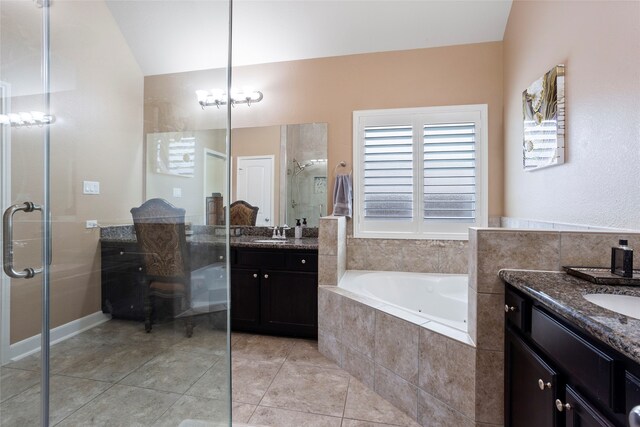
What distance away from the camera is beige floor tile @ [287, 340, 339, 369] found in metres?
2.23

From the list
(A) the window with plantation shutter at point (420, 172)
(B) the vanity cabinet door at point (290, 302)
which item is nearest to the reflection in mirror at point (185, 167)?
(B) the vanity cabinet door at point (290, 302)

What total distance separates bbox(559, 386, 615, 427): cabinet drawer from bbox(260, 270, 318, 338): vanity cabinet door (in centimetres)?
183

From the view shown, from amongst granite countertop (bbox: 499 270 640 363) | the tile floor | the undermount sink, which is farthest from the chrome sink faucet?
the undermount sink

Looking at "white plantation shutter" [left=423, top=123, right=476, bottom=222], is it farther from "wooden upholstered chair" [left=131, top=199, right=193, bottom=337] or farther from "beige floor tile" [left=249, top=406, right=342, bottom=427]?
"wooden upholstered chair" [left=131, top=199, right=193, bottom=337]

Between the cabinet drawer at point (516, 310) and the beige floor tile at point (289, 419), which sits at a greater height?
the cabinet drawer at point (516, 310)

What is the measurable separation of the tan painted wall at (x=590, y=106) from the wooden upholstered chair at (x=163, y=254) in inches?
101

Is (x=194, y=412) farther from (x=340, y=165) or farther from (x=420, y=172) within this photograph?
(x=420, y=172)

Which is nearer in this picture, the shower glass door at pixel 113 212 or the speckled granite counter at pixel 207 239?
the shower glass door at pixel 113 212

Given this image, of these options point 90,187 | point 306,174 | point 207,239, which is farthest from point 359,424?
point 90,187

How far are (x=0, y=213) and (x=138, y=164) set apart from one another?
0.86 metres

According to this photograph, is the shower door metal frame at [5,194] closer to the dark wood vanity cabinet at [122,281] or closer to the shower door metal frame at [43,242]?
the shower door metal frame at [43,242]

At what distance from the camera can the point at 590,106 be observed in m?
1.58

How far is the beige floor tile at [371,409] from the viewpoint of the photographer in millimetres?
1646

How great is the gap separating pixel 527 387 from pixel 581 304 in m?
0.48
